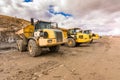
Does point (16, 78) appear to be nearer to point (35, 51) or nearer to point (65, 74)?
point (65, 74)

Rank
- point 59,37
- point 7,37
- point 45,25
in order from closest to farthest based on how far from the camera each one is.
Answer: point 59,37 < point 45,25 < point 7,37

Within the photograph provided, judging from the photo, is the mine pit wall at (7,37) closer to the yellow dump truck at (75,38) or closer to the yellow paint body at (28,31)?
the yellow dump truck at (75,38)

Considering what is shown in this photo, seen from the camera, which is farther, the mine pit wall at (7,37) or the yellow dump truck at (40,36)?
the mine pit wall at (7,37)

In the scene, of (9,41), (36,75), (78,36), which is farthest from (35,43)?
(9,41)

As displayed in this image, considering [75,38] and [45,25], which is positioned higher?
[45,25]

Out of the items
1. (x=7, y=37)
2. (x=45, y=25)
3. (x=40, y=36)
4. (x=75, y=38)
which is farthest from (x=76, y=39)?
(x=7, y=37)

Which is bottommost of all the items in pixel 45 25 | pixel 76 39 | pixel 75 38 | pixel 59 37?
pixel 76 39

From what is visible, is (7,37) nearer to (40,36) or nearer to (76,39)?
(76,39)

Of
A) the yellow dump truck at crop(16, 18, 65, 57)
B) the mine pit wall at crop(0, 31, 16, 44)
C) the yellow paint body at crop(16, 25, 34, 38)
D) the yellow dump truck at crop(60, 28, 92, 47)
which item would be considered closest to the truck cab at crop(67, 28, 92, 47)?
the yellow dump truck at crop(60, 28, 92, 47)

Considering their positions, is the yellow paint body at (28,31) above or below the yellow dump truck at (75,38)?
above

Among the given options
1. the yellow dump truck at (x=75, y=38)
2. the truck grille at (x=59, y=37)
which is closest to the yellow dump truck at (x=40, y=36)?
the truck grille at (x=59, y=37)

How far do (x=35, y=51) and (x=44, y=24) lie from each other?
2.43m

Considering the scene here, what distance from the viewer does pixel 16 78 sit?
4.98 metres

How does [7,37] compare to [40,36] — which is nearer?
[40,36]
